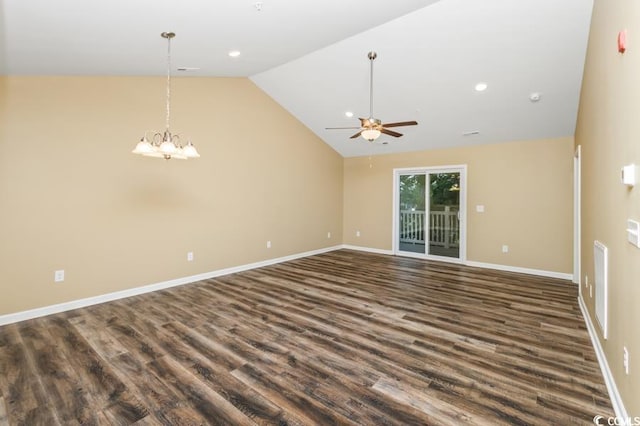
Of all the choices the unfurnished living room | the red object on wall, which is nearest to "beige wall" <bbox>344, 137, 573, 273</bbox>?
the unfurnished living room

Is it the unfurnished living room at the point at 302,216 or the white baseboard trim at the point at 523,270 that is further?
the white baseboard trim at the point at 523,270

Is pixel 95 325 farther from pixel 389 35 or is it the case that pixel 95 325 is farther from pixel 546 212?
pixel 546 212

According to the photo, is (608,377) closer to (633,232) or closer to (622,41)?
(633,232)

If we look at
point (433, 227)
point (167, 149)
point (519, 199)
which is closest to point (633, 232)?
point (167, 149)

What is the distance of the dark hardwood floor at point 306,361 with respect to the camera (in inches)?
75.2

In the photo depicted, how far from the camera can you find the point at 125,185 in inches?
159

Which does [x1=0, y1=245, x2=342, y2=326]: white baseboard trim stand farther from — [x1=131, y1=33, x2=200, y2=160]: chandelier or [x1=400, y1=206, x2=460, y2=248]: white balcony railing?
[x1=400, y1=206, x2=460, y2=248]: white balcony railing

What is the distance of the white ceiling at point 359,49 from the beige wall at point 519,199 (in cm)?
37

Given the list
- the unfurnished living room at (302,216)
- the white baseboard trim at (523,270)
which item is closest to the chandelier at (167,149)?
the unfurnished living room at (302,216)

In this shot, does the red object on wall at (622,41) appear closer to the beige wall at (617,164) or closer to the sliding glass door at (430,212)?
the beige wall at (617,164)

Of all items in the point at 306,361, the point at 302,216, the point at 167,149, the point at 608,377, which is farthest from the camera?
the point at 302,216

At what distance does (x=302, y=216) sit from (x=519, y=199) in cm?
433

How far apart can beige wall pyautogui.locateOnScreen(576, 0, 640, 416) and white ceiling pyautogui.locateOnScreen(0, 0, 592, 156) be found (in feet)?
2.92

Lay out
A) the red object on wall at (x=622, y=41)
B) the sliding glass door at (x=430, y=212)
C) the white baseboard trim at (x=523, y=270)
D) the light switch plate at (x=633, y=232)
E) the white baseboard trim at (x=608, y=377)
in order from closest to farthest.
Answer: the light switch plate at (x=633, y=232) → the red object on wall at (x=622, y=41) → the white baseboard trim at (x=608, y=377) → the white baseboard trim at (x=523, y=270) → the sliding glass door at (x=430, y=212)
